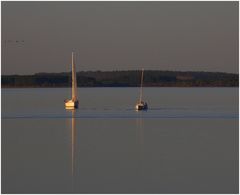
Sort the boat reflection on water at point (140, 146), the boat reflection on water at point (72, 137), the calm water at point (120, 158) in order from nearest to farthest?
the calm water at point (120, 158), the boat reflection on water at point (140, 146), the boat reflection on water at point (72, 137)

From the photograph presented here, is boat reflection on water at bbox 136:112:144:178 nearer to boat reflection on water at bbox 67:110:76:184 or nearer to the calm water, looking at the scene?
the calm water

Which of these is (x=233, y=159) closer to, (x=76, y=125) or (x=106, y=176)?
(x=106, y=176)

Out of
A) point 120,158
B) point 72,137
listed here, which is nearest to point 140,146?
point 120,158

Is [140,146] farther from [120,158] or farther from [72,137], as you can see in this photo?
[72,137]

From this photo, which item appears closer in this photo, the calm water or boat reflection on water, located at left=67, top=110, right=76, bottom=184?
the calm water

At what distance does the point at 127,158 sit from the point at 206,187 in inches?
240

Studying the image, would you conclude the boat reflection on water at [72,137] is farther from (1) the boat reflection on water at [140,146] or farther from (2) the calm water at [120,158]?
(1) the boat reflection on water at [140,146]

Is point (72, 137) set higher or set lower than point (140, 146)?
higher

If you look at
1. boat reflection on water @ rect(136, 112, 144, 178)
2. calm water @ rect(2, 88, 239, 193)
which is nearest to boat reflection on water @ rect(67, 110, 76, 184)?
calm water @ rect(2, 88, 239, 193)

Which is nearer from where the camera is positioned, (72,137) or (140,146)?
(140,146)

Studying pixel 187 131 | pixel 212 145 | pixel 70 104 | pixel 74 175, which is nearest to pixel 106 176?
pixel 74 175

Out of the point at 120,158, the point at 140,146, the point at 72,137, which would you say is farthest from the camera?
the point at 72,137

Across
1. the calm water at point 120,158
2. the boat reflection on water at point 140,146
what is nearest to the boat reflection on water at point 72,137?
the calm water at point 120,158

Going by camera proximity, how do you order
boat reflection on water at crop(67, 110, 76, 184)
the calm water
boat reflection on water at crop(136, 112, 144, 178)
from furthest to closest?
boat reflection on water at crop(67, 110, 76, 184) < boat reflection on water at crop(136, 112, 144, 178) < the calm water
